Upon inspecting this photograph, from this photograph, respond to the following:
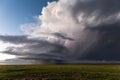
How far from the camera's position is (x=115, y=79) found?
1631 inches

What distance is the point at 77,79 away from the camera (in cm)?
4059

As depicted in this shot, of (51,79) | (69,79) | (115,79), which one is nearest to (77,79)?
(69,79)

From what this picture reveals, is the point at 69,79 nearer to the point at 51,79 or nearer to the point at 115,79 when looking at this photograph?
the point at 51,79

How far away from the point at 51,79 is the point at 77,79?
5.04 m

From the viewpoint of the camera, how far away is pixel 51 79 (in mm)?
40781

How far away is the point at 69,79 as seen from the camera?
4081 cm

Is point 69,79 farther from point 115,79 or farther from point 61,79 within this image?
point 115,79

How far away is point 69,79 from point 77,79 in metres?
1.55

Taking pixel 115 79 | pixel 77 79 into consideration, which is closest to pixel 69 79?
pixel 77 79

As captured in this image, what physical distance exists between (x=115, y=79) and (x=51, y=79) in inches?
497

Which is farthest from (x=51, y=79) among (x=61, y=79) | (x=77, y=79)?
(x=77, y=79)

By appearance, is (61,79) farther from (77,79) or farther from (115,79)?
(115,79)

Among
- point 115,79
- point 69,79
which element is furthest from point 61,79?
point 115,79

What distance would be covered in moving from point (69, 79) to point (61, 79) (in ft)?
5.12
